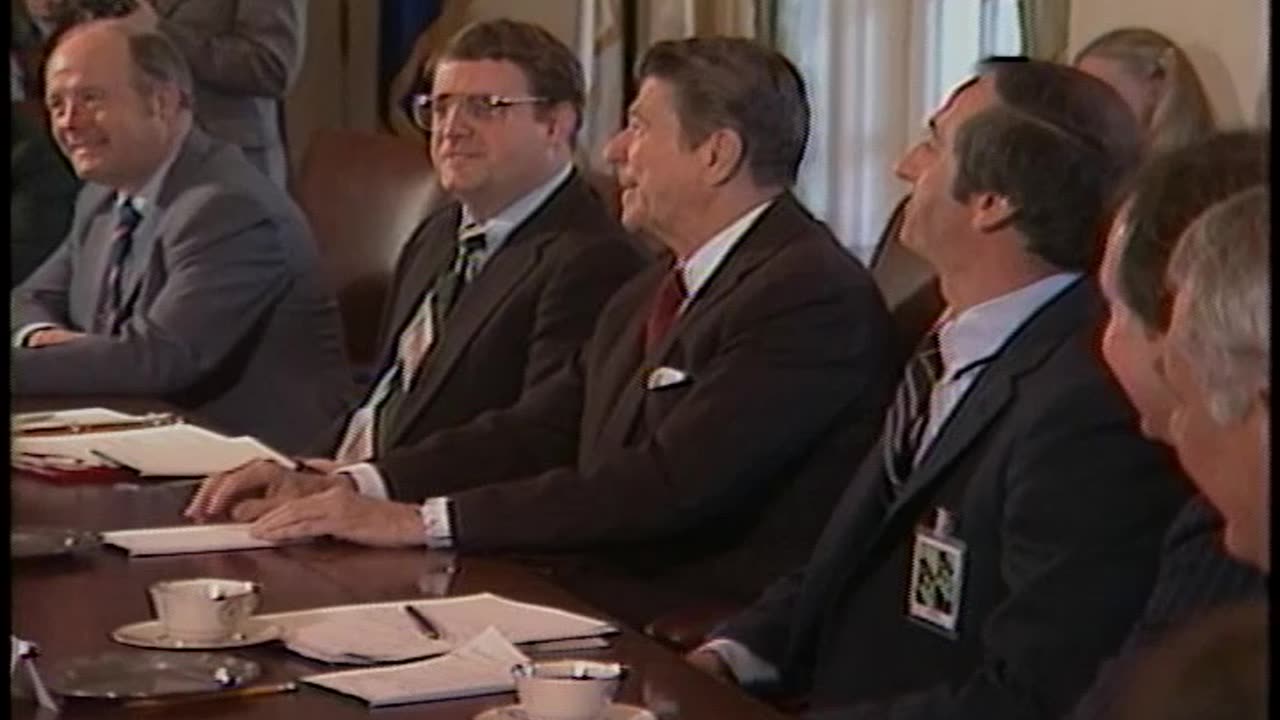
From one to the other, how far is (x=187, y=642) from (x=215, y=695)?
172mm

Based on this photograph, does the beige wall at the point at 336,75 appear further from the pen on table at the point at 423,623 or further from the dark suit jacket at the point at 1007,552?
the pen on table at the point at 423,623

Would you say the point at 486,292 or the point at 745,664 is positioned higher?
the point at 486,292

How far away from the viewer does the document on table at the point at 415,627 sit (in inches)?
67.0

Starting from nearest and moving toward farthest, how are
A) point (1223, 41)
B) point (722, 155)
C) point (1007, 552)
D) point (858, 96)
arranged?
point (1007, 552), point (722, 155), point (1223, 41), point (858, 96)

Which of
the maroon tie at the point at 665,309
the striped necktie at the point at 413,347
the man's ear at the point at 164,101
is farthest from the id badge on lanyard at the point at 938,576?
the man's ear at the point at 164,101

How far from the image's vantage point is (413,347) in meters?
3.14

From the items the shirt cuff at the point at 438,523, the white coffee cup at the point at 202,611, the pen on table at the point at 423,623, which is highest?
the white coffee cup at the point at 202,611

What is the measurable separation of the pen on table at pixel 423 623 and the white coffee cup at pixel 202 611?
13cm

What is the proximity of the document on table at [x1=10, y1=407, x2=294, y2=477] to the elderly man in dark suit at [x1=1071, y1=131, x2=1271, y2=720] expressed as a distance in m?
1.16

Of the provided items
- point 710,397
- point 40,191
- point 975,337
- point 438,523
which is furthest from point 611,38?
point 975,337

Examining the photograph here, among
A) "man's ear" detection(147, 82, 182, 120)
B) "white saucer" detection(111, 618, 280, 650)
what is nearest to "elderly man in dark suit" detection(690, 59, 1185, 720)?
"white saucer" detection(111, 618, 280, 650)

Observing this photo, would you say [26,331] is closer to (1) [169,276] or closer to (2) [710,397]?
(1) [169,276]

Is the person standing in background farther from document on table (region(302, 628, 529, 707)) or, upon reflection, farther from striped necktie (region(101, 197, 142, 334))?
document on table (region(302, 628, 529, 707))

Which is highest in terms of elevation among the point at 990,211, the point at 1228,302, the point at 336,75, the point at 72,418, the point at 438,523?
the point at 1228,302
